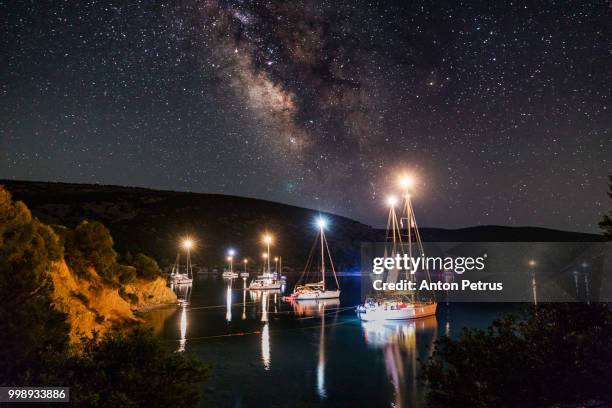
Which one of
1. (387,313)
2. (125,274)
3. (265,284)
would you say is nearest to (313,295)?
(387,313)

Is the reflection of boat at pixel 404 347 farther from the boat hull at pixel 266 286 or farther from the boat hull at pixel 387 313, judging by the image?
the boat hull at pixel 266 286

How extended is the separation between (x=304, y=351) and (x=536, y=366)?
68.8 ft

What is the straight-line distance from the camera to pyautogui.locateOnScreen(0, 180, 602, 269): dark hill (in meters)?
134

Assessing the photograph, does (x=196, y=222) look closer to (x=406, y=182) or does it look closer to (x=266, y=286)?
(x=266, y=286)

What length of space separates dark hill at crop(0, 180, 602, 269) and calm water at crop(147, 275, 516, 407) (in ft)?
276

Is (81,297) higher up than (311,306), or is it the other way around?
(81,297)

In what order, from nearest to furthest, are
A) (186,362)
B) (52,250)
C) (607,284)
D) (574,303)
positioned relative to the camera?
(186,362), (574,303), (52,250), (607,284)

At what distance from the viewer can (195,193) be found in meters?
197

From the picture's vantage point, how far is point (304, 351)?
29141 mm

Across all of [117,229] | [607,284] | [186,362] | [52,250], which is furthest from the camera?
[117,229]

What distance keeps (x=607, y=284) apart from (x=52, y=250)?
96830mm

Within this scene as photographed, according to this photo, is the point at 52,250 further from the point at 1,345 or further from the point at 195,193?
the point at 195,193

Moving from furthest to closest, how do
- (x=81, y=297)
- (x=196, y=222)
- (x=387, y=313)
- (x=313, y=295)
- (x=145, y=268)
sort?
(x=196, y=222) → (x=313, y=295) → (x=145, y=268) → (x=387, y=313) → (x=81, y=297)

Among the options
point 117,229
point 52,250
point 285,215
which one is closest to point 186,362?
point 52,250
